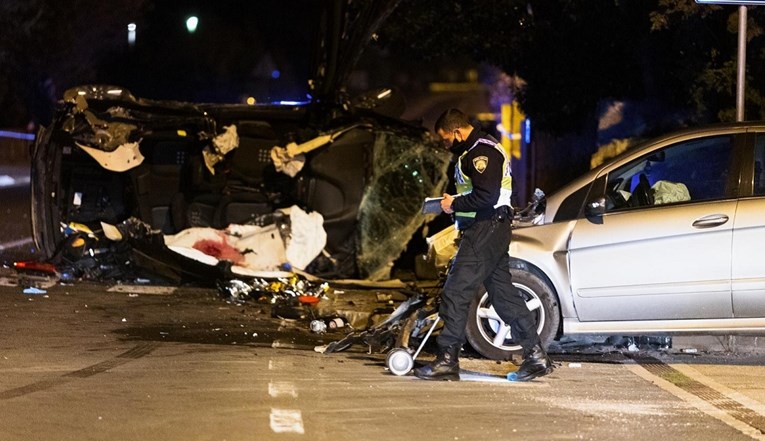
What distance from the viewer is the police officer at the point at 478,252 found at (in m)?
7.57

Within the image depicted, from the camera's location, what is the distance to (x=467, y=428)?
6.46m

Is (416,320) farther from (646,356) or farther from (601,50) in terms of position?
(601,50)

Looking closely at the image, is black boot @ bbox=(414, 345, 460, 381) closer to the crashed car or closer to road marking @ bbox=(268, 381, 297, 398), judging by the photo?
road marking @ bbox=(268, 381, 297, 398)

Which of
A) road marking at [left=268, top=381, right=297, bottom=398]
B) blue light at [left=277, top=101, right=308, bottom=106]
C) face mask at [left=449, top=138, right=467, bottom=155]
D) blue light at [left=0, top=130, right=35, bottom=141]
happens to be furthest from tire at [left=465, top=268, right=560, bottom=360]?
blue light at [left=0, top=130, right=35, bottom=141]

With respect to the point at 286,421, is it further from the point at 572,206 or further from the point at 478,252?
the point at 572,206

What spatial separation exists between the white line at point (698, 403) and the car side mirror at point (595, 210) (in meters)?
1.10

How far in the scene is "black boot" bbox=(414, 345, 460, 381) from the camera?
7699mm

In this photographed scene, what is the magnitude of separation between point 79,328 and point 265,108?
4530 millimetres

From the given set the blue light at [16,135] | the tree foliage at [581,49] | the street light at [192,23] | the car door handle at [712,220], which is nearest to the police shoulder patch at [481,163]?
the car door handle at [712,220]

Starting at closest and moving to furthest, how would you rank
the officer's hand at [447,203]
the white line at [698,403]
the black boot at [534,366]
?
the white line at [698,403] < the officer's hand at [447,203] < the black boot at [534,366]

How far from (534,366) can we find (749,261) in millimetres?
1689

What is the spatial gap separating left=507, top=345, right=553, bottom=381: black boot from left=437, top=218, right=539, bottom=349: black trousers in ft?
0.18

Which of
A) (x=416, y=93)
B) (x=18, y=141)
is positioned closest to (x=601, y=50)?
(x=18, y=141)

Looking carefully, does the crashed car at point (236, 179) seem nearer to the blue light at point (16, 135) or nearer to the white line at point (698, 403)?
the white line at point (698, 403)
